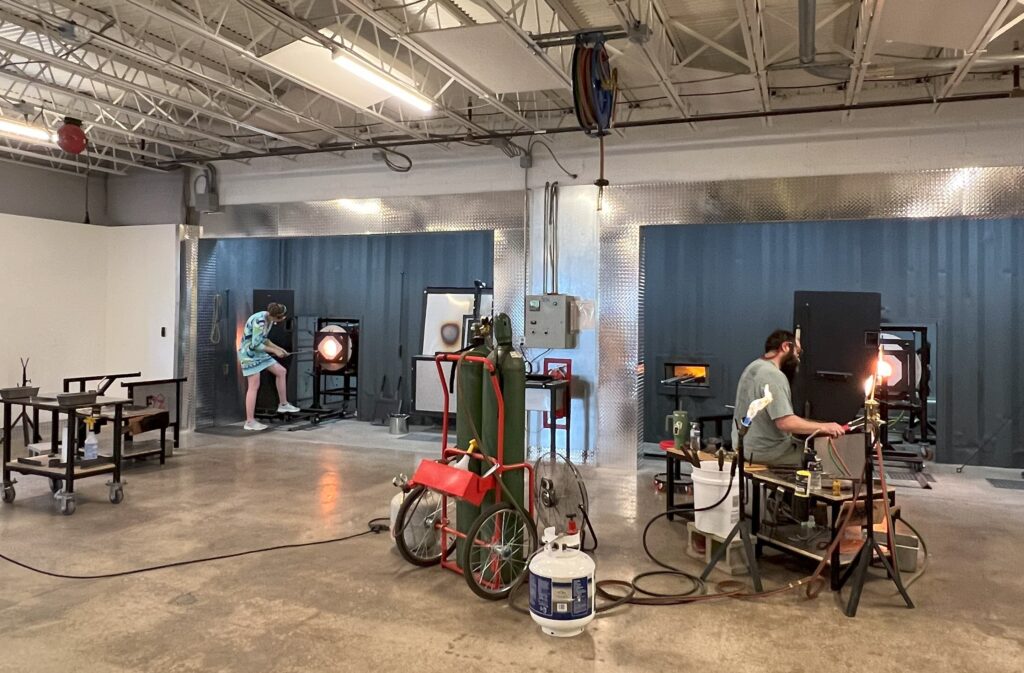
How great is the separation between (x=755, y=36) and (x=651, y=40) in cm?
63

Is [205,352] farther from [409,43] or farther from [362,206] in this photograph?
[409,43]

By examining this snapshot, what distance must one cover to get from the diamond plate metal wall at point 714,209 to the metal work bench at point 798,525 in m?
2.80

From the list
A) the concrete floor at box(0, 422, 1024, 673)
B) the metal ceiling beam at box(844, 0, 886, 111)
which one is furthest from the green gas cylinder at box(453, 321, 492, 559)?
the metal ceiling beam at box(844, 0, 886, 111)

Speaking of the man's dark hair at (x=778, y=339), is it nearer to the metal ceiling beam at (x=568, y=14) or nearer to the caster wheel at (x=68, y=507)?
the metal ceiling beam at (x=568, y=14)

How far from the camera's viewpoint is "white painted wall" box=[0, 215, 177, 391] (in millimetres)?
8430

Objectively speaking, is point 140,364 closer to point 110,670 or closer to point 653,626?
point 110,670

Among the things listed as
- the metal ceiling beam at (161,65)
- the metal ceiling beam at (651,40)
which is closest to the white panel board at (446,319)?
the metal ceiling beam at (161,65)

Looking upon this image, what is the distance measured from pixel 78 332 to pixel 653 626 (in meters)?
8.44

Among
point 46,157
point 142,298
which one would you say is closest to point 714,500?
point 142,298

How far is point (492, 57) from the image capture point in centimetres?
466

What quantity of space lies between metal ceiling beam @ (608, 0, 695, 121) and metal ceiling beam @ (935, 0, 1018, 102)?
1823 mm

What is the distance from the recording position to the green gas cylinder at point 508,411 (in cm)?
384

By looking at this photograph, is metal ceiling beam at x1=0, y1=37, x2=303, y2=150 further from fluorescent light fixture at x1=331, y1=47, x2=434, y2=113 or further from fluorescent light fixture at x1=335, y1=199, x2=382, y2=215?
fluorescent light fixture at x1=331, y1=47, x2=434, y2=113

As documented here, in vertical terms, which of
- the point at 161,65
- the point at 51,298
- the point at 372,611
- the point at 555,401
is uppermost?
the point at 161,65
